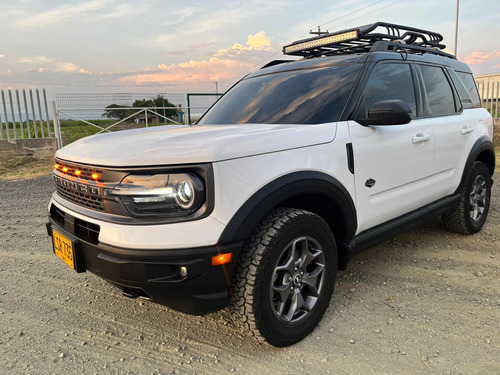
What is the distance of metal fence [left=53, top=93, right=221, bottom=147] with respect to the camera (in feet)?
36.8

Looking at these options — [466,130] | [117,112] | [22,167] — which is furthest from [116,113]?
[466,130]

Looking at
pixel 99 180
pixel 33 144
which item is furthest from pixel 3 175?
pixel 99 180

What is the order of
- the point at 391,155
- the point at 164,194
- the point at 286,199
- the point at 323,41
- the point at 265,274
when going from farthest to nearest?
1. the point at 323,41
2. the point at 391,155
3. the point at 286,199
4. the point at 265,274
5. the point at 164,194

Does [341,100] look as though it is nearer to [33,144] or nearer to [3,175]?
[3,175]

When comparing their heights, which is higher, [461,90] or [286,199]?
[461,90]

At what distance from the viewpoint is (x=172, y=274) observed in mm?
1952

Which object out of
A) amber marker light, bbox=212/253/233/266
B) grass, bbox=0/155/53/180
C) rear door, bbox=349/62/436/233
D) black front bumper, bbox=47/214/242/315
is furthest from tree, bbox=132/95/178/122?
amber marker light, bbox=212/253/233/266

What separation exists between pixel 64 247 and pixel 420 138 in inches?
108

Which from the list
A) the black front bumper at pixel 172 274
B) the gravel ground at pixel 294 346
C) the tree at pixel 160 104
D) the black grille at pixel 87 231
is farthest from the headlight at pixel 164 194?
the tree at pixel 160 104

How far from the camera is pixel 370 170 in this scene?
107 inches

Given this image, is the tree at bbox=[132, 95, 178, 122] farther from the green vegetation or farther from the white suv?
the white suv

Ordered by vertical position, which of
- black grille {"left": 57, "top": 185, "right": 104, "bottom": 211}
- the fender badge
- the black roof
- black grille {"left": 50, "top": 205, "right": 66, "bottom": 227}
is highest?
the black roof

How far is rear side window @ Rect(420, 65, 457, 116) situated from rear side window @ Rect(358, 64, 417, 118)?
260 millimetres

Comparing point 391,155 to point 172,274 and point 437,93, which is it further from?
point 172,274
